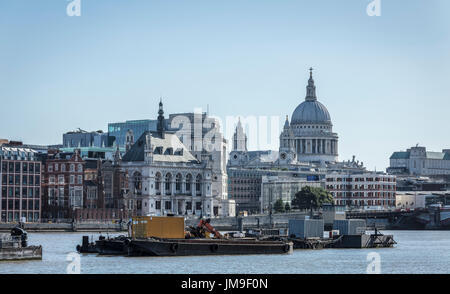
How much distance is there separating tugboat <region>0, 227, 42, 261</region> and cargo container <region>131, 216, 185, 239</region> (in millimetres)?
11727

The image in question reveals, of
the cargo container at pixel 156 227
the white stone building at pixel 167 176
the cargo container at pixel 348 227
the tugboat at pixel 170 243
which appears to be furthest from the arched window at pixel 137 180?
the cargo container at pixel 156 227

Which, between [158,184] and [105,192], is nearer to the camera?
[105,192]

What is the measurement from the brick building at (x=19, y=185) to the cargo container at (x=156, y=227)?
54913 mm

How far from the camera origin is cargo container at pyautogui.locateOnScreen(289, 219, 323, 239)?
105m

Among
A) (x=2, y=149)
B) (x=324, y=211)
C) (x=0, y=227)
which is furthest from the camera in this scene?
(x=324, y=211)

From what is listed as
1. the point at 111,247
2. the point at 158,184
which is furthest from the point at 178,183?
the point at 111,247

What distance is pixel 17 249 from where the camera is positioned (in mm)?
75312

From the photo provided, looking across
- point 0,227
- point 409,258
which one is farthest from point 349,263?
point 0,227

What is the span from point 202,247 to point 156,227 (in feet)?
13.1

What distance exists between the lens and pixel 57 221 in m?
148

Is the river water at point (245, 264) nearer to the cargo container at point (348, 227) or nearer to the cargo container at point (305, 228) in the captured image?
the cargo container at point (305, 228)

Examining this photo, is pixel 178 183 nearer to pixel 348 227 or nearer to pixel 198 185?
pixel 198 185

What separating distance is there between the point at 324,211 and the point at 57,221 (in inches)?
1821
